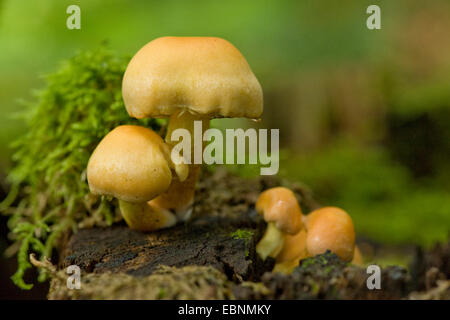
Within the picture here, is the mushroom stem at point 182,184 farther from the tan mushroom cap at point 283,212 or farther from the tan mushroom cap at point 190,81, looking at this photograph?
the tan mushroom cap at point 283,212

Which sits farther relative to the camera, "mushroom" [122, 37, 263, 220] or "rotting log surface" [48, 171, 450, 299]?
"mushroom" [122, 37, 263, 220]

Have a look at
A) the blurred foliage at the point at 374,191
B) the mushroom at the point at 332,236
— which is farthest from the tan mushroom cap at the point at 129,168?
the blurred foliage at the point at 374,191

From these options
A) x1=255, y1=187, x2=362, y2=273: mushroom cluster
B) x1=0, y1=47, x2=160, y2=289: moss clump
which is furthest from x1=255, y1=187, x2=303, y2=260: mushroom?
x1=0, y1=47, x2=160, y2=289: moss clump

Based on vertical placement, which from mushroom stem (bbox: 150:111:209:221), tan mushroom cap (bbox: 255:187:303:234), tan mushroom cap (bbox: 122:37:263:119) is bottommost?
tan mushroom cap (bbox: 255:187:303:234)

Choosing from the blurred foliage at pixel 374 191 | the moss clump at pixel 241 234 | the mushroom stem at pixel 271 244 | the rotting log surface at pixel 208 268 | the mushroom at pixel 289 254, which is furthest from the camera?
the blurred foliage at pixel 374 191

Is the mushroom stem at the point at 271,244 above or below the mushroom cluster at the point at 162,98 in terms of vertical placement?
below

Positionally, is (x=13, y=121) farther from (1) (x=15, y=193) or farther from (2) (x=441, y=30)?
(2) (x=441, y=30)

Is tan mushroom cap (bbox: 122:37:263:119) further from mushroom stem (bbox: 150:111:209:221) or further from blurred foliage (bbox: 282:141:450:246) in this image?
blurred foliage (bbox: 282:141:450:246)
